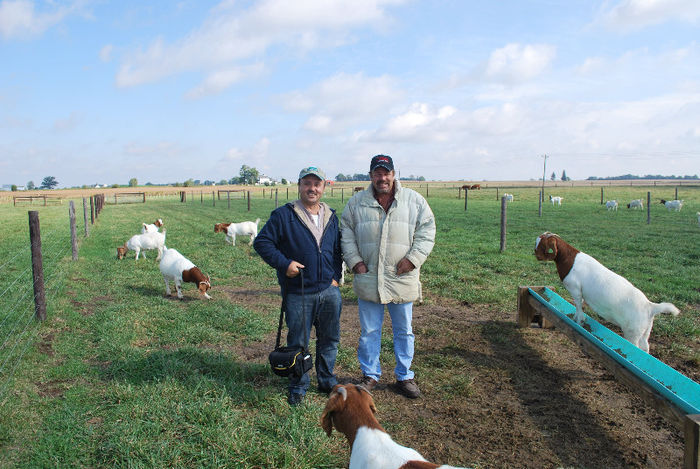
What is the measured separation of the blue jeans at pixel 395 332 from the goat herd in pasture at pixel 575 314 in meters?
0.83

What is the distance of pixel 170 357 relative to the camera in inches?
204

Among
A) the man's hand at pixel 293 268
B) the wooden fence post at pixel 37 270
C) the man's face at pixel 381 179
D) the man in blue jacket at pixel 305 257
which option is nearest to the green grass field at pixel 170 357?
the wooden fence post at pixel 37 270

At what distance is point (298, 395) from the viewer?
4184mm

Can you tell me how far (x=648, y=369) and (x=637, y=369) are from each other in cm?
71

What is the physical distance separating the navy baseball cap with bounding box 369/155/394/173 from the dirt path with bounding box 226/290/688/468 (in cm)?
224

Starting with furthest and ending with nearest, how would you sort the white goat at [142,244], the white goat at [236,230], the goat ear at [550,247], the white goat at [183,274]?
the white goat at [236,230], the white goat at [142,244], the white goat at [183,274], the goat ear at [550,247]

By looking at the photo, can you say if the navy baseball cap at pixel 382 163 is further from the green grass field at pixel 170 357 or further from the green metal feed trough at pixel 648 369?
the green metal feed trough at pixel 648 369

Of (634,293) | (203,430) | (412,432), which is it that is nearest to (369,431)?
(412,432)

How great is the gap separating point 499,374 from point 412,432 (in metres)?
1.60

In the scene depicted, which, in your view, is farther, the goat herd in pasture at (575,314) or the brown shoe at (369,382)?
the brown shoe at (369,382)

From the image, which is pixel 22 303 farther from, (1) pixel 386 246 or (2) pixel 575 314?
(2) pixel 575 314

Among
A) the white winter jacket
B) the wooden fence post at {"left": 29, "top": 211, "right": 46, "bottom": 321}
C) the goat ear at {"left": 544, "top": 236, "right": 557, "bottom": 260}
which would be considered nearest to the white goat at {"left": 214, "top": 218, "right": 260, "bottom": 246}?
the wooden fence post at {"left": 29, "top": 211, "right": 46, "bottom": 321}

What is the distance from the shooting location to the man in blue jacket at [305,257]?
13.3 feet

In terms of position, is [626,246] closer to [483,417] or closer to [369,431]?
[483,417]
